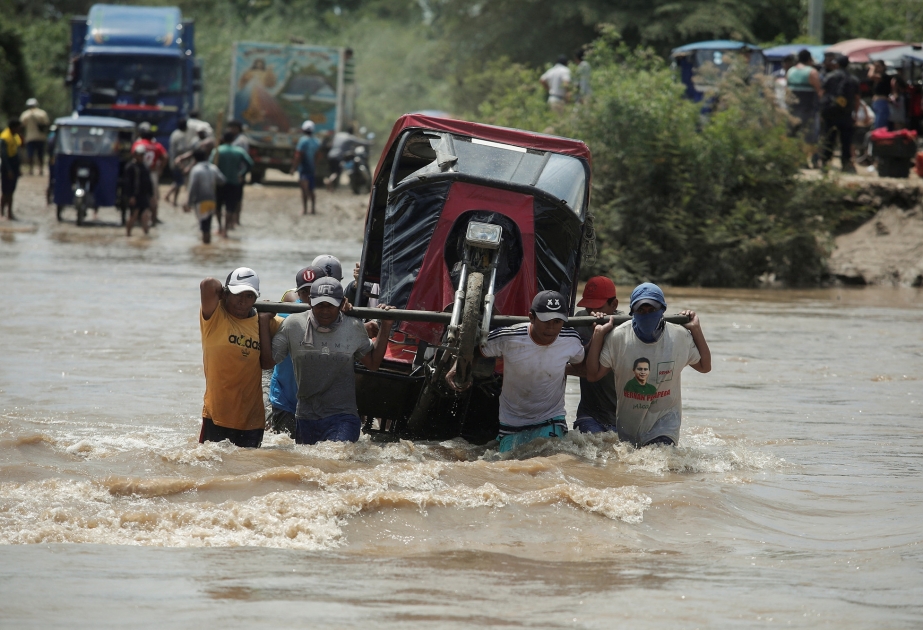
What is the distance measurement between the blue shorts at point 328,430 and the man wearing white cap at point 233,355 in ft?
0.91

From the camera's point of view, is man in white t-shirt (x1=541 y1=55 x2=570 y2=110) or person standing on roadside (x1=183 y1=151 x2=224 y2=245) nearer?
person standing on roadside (x1=183 y1=151 x2=224 y2=245)

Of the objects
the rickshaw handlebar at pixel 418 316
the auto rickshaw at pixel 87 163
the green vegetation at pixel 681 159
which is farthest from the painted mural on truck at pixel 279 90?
the rickshaw handlebar at pixel 418 316

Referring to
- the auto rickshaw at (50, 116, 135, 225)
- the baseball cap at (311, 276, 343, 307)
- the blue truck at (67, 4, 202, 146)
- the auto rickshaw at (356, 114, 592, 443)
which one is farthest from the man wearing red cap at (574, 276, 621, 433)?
the blue truck at (67, 4, 202, 146)

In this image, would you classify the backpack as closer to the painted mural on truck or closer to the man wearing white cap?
the painted mural on truck

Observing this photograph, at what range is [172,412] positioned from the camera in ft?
34.1

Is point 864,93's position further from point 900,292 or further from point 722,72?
point 900,292

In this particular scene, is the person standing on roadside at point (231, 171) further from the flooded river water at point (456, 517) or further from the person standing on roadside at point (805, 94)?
the flooded river water at point (456, 517)

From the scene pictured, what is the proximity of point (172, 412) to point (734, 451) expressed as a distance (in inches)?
176

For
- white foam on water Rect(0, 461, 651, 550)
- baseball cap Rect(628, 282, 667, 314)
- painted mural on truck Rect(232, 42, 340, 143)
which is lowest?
white foam on water Rect(0, 461, 651, 550)

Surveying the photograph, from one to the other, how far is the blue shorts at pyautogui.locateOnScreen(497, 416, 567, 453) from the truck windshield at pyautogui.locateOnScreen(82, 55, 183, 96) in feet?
76.5

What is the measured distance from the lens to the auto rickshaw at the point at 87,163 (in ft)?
81.2

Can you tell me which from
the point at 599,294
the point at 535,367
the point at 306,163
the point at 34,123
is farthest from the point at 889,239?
the point at 34,123

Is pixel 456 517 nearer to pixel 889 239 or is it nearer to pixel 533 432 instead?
pixel 533 432

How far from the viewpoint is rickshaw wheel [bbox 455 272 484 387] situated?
7.72 metres
